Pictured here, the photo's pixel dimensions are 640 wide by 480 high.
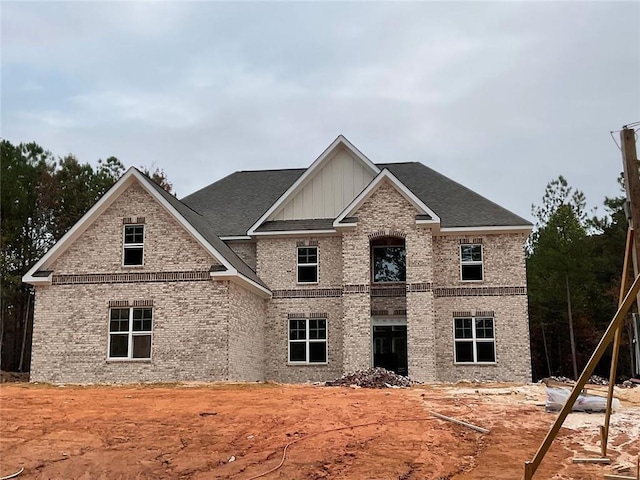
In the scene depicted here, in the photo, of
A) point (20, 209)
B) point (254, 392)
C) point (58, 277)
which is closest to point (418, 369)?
point (254, 392)

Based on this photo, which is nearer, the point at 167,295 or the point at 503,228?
the point at 167,295

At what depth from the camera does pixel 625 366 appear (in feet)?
137

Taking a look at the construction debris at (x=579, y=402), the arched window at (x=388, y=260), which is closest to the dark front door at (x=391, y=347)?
the arched window at (x=388, y=260)

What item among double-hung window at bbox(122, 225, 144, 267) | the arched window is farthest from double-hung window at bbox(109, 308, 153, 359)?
the arched window

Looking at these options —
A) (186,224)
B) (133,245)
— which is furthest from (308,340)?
(133,245)

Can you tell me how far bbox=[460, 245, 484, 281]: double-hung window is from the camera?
25.5 metres

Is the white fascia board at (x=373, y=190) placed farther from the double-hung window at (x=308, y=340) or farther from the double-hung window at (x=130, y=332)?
the double-hung window at (x=130, y=332)

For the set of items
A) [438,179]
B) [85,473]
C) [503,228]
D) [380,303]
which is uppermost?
[438,179]

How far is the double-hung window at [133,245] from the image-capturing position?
2338 centimetres

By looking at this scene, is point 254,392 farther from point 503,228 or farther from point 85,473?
point 503,228

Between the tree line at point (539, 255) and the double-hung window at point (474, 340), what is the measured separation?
50.4 ft

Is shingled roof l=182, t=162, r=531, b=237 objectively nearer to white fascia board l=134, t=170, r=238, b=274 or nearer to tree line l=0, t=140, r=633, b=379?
white fascia board l=134, t=170, r=238, b=274

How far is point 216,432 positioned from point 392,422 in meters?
3.33

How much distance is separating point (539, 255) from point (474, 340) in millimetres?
17646
